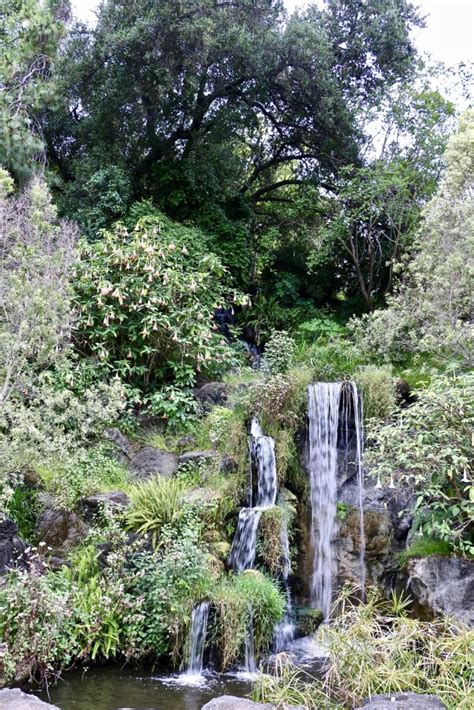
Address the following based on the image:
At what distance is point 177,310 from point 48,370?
8.14 feet

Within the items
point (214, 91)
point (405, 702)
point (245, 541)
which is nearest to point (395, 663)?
point (405, 702)

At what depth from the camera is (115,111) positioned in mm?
14023

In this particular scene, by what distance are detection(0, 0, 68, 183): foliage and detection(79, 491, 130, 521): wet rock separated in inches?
274

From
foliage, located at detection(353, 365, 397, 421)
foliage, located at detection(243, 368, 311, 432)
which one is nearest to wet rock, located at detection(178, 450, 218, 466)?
foliage, located at detection(243, 368, 311, 432)

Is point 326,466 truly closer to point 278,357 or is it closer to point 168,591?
point 278,357

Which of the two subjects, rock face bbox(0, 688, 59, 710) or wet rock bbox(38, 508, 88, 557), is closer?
rock face bbox(0, 688, 59, 710)

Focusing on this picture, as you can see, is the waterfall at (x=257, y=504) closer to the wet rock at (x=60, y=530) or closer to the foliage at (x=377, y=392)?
the foliage at (x=377, y=392)

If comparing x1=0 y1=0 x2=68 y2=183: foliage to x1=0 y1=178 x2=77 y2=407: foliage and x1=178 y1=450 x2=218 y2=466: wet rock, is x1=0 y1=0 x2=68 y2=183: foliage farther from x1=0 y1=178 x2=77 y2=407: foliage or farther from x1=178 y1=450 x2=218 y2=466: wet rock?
x1=178 y1=450 x2=218 y2=466: wet rock

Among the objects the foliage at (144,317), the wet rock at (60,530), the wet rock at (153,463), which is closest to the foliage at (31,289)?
the foliage at (144,317)

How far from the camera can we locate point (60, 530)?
8.21m

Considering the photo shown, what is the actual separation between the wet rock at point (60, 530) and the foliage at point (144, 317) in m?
2.83

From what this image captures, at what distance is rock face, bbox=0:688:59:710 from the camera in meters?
4.53

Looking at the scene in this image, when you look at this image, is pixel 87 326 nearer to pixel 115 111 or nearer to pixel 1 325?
pixel 1 325

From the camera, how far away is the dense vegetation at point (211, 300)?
7145mm
